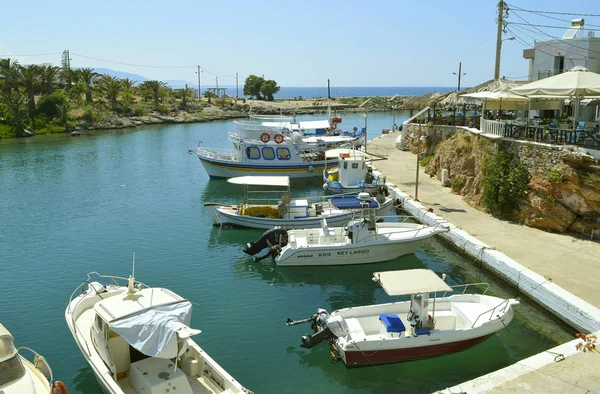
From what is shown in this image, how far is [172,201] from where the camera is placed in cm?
3241

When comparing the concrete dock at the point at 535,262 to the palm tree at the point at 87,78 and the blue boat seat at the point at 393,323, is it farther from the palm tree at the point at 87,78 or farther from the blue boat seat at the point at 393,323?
the palm tree at the point at 87,78

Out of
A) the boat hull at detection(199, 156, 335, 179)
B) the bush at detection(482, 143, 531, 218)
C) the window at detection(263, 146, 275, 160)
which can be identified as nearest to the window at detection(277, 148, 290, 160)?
the window at detection(263, 146, 275, 160)

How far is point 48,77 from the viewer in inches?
3206

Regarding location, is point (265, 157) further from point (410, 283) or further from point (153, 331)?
point (153, 331)

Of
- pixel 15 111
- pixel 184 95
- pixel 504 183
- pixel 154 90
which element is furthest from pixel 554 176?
pixel 184 95

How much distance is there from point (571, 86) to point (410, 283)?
12.1 meters

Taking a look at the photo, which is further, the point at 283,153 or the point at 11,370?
the point at 283,153

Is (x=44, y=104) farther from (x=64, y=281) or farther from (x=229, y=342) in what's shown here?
(x=229, y=342)

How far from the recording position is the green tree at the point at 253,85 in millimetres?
129250

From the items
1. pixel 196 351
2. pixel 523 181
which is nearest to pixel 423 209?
pixel 523 181

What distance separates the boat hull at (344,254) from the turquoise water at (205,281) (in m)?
0.39

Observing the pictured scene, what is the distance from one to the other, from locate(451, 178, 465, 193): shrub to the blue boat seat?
49.7ft

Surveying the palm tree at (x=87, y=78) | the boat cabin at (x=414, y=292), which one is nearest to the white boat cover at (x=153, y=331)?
the boat cabin at (x=414, y=292)

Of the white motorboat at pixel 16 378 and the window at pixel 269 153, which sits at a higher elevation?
the window at pixel 269 153
